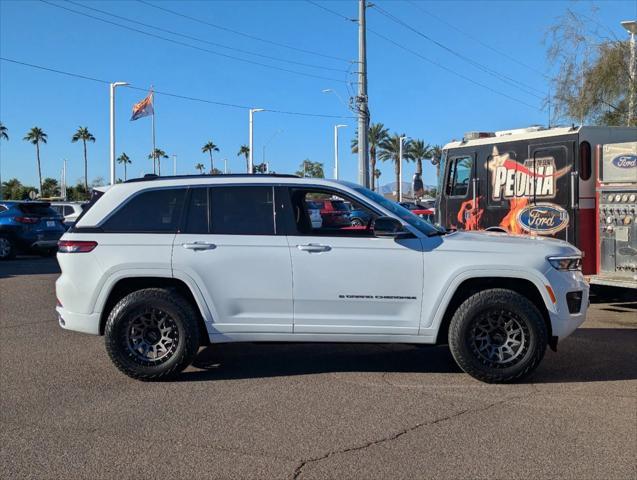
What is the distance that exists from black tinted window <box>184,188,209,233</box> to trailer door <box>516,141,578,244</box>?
562 cm

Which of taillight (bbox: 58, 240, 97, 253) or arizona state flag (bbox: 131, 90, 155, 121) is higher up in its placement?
arizona state flag (bbox: 131, 90, 155, 121)

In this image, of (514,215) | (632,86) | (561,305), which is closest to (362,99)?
(632,86)

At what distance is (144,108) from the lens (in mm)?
31797

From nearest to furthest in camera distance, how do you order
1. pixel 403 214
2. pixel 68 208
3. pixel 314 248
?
1. pixel 314 248
2. pixel 403 214
3. pixel 68 208

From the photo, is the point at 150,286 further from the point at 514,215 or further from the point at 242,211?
the point at 514,215

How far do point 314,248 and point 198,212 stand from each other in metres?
1.17

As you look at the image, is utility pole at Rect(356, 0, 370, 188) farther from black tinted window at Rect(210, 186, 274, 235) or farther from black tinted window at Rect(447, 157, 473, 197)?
black tinted window at Rect(210, 186, 274, 235)

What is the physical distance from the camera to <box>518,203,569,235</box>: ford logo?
9188 millimetres

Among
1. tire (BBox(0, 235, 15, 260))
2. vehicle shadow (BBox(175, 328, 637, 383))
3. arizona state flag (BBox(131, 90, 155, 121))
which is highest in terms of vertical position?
arizona state flag (BBox(131, 90, 155, 121))

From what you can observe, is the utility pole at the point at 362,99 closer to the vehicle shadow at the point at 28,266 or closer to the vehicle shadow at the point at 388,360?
the vehicle shadow at the point at 28,266

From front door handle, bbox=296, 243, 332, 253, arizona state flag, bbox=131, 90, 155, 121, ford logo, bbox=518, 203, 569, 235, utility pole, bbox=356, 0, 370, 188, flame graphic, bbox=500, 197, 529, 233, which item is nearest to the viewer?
front door handle, bbox=296, 243, 332, 253

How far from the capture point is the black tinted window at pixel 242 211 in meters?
5.82

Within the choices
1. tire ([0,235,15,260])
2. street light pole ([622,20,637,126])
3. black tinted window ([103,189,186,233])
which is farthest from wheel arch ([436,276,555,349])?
tire ([0,235,15,260])

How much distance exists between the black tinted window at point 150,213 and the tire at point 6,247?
12.4 metres
